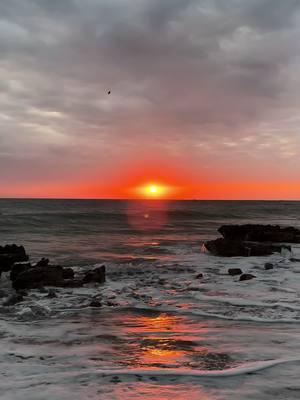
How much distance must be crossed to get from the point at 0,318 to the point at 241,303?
651cm

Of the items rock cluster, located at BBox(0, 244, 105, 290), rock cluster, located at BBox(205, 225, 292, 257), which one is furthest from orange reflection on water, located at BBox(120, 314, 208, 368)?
rock cluster, located at BBox(205, 225, 292, 257)

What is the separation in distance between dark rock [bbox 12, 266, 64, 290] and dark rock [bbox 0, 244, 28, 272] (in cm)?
346

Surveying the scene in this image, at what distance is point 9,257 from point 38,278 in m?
5.09

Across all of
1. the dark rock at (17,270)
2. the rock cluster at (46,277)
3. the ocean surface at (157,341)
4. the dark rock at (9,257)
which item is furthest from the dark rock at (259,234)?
the dark rock at (17,270)

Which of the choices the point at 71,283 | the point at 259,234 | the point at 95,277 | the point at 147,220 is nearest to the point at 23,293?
the point at 71,283

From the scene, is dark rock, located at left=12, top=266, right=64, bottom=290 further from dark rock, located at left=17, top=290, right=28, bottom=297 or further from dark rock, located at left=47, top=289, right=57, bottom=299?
dark rock, located at left=47, top=289, right=57, bottom=299

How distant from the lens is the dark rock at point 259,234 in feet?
94.9

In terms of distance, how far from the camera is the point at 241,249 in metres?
24.3

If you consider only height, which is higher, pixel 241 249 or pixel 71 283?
pixel 241 249

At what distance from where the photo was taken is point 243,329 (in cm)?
920

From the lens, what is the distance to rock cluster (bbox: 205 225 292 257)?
24250 mm

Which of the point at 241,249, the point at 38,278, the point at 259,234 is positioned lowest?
the point at 38,278

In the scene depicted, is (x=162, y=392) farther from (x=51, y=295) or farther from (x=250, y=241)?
(x=250, y=241)

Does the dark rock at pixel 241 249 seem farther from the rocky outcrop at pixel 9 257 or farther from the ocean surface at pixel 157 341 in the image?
the rocky outcrop at pixel 9 257
